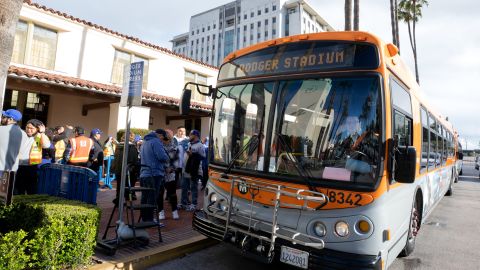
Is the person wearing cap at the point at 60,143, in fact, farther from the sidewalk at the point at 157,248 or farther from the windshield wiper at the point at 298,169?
the windshield wiper at the point at 298,169

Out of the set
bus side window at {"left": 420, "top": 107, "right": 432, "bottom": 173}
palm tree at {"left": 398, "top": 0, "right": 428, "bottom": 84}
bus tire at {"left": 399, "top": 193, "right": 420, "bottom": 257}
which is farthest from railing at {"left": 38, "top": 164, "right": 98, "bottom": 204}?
palm tree at {"left": 398, "top": 0, "right": 428, "bottom": 84}

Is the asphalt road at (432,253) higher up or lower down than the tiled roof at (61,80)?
lower down

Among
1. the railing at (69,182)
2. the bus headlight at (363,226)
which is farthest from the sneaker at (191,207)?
the bus headlight at (363,226)

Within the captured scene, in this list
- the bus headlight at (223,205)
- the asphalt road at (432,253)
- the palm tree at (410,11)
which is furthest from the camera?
the palm tree at (410,11)

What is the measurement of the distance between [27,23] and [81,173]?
1014 cm

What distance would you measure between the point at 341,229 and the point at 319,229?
229 millimetres

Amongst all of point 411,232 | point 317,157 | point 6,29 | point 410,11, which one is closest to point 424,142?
point 411,232

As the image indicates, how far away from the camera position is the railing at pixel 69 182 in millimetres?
4676

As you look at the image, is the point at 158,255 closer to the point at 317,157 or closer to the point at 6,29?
the point at 317,157

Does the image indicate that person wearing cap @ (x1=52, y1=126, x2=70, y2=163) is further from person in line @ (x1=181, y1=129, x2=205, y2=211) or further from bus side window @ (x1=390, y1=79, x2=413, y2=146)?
bus side window @ (x1=390, y1=79, x2=413, y2=146)

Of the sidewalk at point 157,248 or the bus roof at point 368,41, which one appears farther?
the sidewalk at point 157,248

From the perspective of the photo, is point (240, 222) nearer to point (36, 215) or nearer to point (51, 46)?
point (36, 215)

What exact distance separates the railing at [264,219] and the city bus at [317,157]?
1 centimetres

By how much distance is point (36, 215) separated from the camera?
3.98 meters
